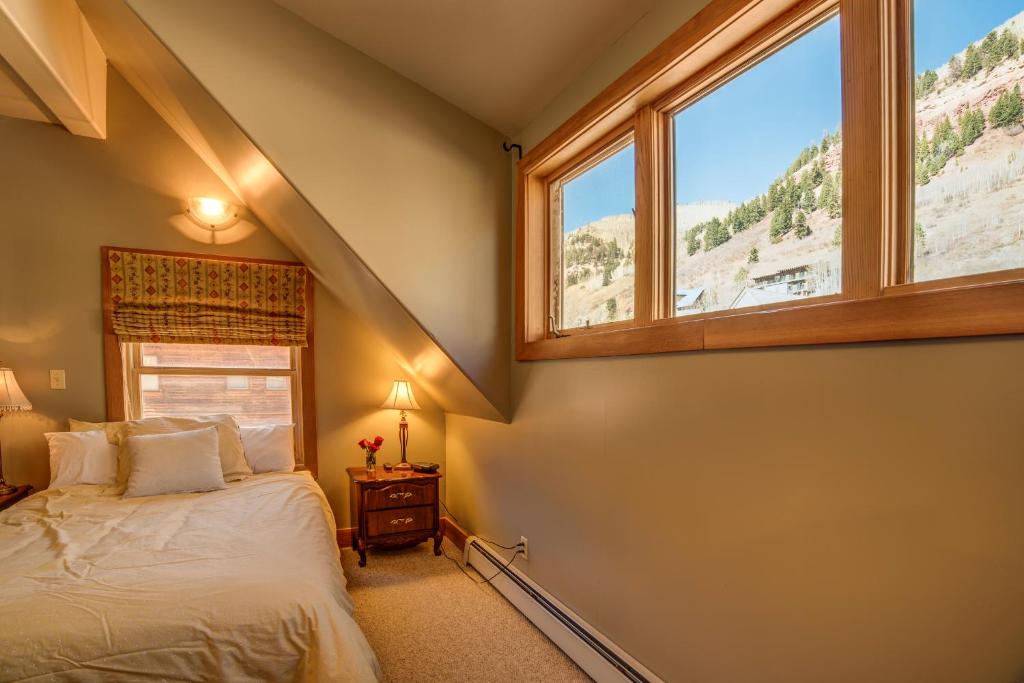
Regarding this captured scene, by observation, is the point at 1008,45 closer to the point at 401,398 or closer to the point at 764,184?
the point at 764,184

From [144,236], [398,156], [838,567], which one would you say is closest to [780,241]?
[838,567]

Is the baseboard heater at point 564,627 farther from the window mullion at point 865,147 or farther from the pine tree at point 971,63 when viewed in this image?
the pine tree at point 971,63

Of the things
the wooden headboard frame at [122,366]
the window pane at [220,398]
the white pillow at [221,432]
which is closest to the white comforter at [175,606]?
the white pillow at [221,432]

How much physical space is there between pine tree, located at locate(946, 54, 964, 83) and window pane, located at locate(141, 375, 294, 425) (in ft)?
11.6

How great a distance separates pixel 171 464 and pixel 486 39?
2470 millimetres

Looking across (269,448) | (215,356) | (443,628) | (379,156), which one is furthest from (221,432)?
(379,156)

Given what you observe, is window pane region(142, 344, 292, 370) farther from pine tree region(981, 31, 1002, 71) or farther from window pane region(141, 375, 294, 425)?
pine tree region(981, 31, 1002, 71)

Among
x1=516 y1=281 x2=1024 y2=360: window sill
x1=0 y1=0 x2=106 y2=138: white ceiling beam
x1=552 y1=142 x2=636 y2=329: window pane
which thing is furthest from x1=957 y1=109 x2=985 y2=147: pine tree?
x1=0 y1=0 x2=106 y2=138: white ceiling beam

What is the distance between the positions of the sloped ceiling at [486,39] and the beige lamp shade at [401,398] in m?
1.81

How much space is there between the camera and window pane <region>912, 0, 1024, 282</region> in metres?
0.99

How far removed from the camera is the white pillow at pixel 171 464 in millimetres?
2518

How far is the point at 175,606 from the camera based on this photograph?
4.52 feet

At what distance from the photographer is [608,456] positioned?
1.93m

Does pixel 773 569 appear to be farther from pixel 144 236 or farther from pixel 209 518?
pixel 144 236
